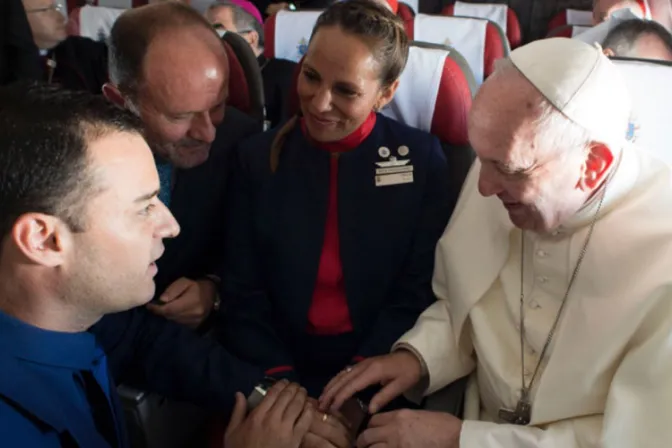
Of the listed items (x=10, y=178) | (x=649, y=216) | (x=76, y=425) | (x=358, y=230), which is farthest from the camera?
(x=358, y=230)

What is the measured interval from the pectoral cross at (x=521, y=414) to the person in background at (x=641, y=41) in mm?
1683

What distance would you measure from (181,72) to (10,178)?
0.64 metres

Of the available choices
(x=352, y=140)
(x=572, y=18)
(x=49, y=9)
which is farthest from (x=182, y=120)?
(x=572, y=18)

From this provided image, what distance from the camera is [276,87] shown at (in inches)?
114

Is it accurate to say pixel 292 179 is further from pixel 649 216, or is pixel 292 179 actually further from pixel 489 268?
pixel 649 216

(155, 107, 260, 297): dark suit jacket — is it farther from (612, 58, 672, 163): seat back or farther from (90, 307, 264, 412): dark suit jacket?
(612, 58, 672, 163): seat back

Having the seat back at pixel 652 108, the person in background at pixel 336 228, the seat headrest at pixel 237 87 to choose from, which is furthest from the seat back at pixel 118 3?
the seat back at pixel 652 108

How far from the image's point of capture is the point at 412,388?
5.04 ft

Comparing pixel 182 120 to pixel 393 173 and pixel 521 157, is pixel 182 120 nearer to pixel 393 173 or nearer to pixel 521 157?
pixel 393 173

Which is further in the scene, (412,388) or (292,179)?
(292,179)

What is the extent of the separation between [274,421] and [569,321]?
0.67 meters

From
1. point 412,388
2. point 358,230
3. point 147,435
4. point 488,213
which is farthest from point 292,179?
point 147,435

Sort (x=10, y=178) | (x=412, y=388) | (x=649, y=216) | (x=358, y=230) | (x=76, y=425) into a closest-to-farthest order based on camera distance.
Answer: (x=10, y=178) → (x=76, y=425) → (x=649, y=216) → (x=412, y=388) → (x=358, y=230)

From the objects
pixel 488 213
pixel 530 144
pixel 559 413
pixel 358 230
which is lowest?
pixel 559 413
